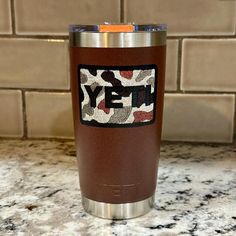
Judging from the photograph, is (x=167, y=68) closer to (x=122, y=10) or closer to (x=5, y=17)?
(x=122, y=10)

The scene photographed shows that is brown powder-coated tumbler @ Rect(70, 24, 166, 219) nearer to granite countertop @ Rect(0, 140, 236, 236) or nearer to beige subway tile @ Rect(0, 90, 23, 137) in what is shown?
granite countertop @ Rect(0, 140, 236, 236)

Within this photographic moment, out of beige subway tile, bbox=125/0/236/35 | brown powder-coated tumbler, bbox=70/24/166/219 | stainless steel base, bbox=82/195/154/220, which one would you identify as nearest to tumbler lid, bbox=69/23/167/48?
brown powder-coated tumbler, bbox=70/24/166/219

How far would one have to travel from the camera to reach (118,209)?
17.9 inches

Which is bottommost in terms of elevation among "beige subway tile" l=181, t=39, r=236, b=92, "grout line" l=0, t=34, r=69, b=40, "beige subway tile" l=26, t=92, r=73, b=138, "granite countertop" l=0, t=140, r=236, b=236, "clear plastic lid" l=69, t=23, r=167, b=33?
"granite countertop" l=0, t=140, r=236, b=236

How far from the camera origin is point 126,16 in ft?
2.25

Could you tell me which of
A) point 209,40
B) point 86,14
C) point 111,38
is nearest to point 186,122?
point 209,40

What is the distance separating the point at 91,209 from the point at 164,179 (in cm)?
14

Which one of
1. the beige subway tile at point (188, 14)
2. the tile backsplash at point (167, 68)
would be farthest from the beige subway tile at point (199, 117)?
the beige subway tile at point (188, 14)

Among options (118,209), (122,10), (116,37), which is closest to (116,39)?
(116,37)

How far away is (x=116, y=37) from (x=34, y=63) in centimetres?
35

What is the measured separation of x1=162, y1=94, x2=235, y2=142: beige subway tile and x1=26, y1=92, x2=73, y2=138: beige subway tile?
0.55 ft

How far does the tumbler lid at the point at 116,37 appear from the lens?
40 centimetres

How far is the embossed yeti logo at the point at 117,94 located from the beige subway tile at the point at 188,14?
0.29m

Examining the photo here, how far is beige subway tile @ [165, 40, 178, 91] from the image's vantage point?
2.25 ft
